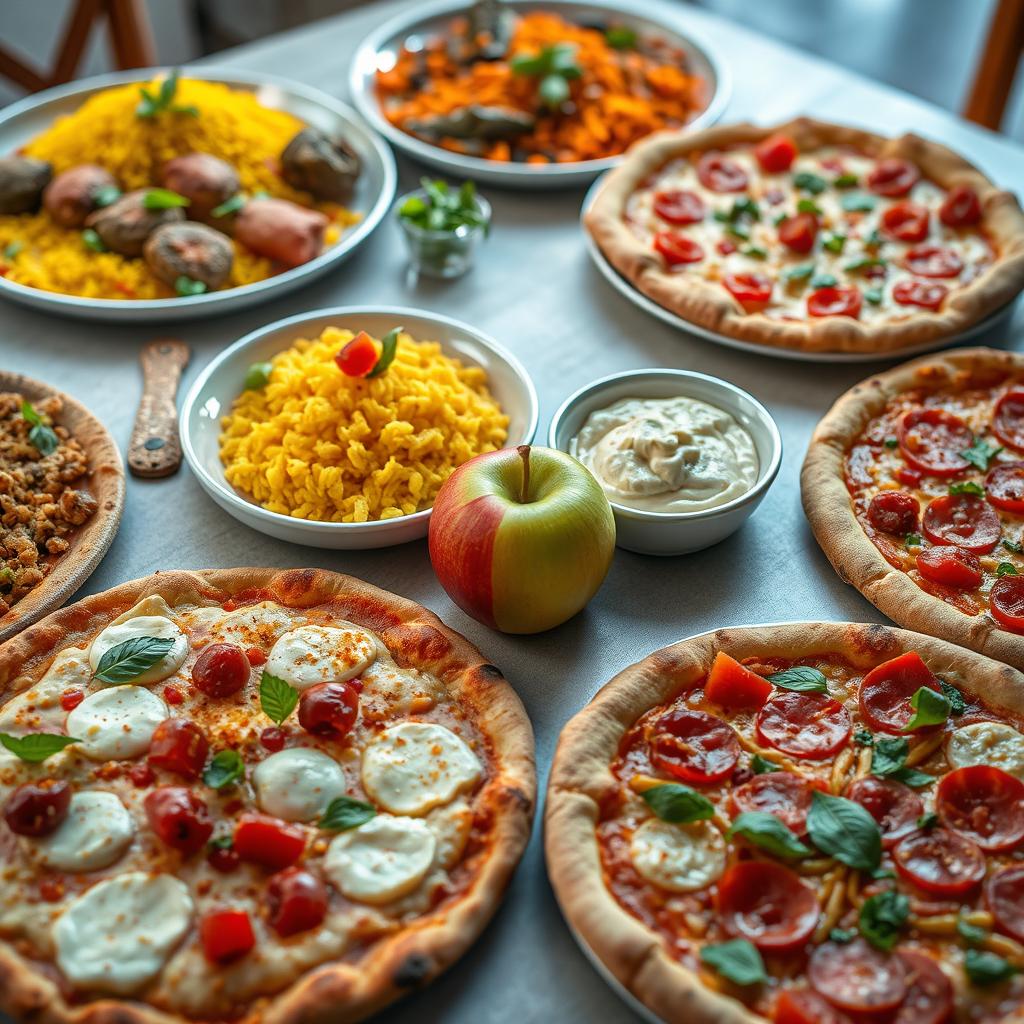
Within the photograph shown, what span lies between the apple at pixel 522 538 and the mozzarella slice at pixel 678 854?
695 mm

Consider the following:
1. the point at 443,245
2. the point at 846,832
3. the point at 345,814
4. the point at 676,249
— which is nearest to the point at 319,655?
the point at 345,814

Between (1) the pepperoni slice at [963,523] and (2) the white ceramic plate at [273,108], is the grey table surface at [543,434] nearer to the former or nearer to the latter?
(2) the white ceramic plate at [273,108]

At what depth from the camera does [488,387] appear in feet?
12.8

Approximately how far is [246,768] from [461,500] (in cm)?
88

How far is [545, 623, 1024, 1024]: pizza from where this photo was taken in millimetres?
2273

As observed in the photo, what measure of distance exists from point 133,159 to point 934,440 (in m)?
3.45

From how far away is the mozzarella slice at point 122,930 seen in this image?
2264 millimetres

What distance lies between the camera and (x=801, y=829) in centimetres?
256

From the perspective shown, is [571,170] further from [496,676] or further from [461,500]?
[496,676]

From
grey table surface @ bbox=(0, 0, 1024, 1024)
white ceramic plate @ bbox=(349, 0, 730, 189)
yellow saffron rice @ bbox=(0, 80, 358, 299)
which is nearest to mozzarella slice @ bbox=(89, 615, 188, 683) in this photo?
grey table surface @ bbox=(0, 0, 1024, 1024)

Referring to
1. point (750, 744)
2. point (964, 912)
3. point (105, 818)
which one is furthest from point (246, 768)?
point (964, 912)

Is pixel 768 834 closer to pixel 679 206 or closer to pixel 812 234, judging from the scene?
pixel 812 234

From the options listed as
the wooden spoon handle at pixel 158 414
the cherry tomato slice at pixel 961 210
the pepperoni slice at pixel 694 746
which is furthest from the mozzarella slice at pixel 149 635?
the cherry tomato slice at pixel 961 210

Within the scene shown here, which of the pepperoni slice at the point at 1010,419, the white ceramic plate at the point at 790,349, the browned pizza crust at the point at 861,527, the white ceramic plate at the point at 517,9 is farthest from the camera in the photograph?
the white ceramic plate at the point at 517,9
